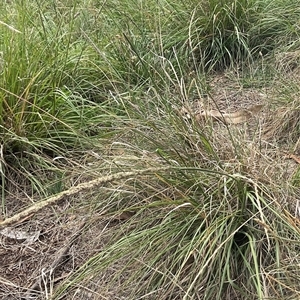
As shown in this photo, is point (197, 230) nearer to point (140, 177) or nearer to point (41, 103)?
point (140, 177)

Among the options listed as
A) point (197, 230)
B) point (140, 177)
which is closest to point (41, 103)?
point (140, 177)

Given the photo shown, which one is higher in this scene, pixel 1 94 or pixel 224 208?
pixel 1 94

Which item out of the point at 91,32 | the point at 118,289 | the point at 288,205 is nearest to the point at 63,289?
the point at 118,289

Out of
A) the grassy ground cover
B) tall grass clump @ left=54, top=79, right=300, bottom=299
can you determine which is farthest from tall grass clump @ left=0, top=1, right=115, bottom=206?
tall grass clump @ left=54, top=79, right=300, bottom=299

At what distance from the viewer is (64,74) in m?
3.33

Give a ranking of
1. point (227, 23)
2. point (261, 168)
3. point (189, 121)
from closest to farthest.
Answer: point (261, 168) → point (189, 121) → point (227, 23)

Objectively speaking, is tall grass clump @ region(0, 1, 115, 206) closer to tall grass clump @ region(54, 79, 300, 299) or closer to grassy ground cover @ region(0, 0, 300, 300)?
grassy ground cover @ region(0, 0, 300, 300)

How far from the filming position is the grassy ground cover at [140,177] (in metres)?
2.05

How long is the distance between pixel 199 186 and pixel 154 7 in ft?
7.79

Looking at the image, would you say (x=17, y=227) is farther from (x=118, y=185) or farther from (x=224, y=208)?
(x=224, y=208)

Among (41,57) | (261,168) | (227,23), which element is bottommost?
(227,23)

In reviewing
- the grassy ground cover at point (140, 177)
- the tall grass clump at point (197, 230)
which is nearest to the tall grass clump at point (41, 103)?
the grassy ground cover at point (140, 177)

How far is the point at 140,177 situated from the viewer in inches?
92.4

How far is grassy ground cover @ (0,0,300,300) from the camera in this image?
2.05 metres
